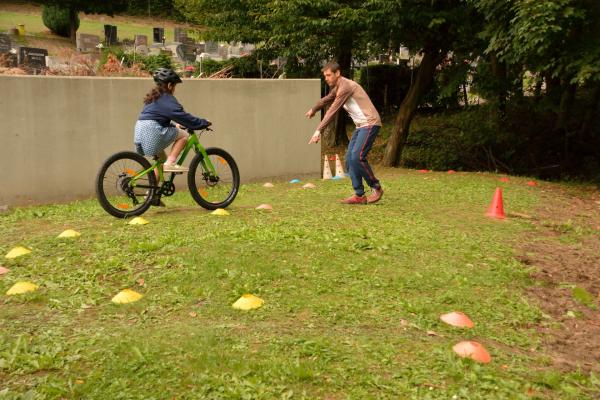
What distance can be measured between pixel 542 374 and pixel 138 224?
4.36 meters

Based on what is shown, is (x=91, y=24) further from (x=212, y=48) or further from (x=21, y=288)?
(x=21, y=288)

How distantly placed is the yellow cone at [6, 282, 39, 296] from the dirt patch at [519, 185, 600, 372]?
137 inches

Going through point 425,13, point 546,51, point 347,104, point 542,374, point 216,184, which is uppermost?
point 425,13

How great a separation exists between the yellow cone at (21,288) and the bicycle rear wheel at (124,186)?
2.12 metres

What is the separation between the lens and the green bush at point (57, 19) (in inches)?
1666

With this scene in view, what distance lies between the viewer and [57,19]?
42.3 metres

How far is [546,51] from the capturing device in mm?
11094

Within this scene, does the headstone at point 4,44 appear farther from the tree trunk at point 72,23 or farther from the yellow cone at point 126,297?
the yellow cone at point 126,297

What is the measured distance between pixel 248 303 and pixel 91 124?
588 centimetres

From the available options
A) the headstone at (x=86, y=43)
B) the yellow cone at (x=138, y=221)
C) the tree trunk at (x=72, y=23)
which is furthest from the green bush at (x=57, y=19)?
the yellow cone at (x=138, y=221)

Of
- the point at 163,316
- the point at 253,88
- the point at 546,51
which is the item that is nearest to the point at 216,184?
the point at 163,316

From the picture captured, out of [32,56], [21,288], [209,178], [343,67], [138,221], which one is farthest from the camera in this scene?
[32,56]

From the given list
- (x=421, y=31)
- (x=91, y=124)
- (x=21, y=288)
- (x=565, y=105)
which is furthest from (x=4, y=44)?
(x=21, y=288)

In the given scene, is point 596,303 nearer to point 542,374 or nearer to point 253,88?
point 542,374
